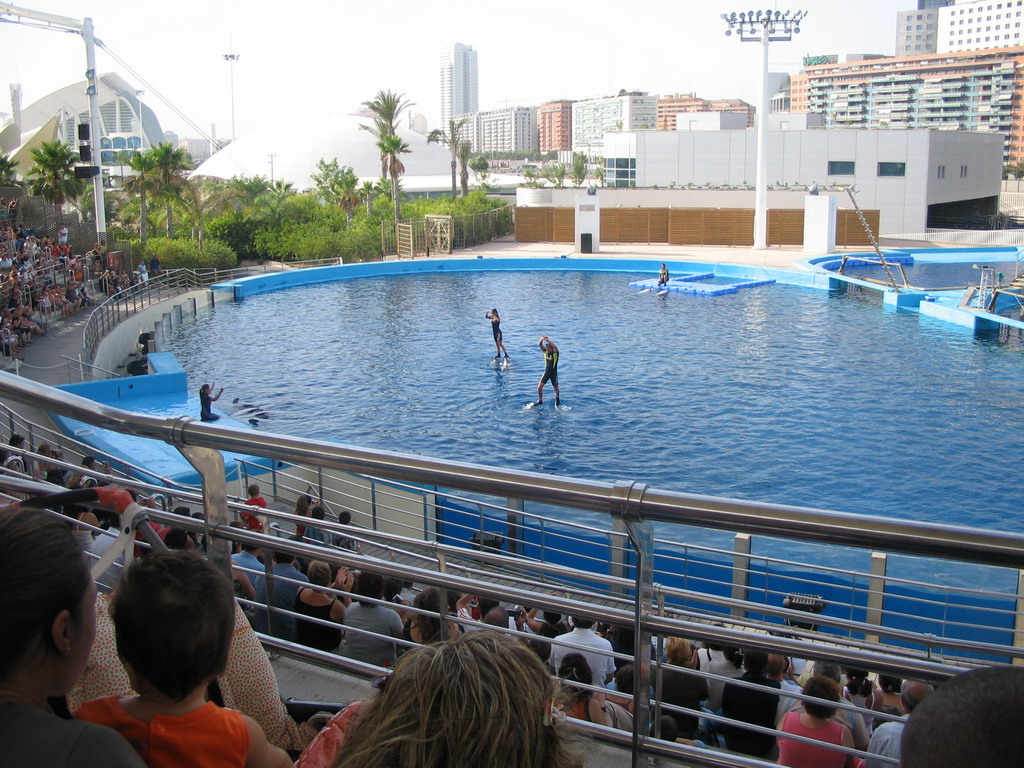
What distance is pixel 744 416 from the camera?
16.8 metres

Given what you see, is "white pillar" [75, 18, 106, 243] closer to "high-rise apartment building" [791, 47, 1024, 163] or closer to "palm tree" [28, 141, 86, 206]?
"palm tree" [28, 141, 86, 206]

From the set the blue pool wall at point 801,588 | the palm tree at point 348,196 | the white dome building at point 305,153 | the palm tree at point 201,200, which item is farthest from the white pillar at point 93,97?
the white dome building at point 305,153

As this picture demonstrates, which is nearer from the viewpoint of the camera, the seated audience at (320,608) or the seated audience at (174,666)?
the seated audience at (174,666)

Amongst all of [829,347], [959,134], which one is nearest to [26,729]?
[829,347]

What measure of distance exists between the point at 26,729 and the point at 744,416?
16.0 metres

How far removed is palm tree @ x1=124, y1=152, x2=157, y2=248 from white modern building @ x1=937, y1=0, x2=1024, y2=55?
176238mm

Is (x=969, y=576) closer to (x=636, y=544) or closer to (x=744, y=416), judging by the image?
(x=744, y=416)

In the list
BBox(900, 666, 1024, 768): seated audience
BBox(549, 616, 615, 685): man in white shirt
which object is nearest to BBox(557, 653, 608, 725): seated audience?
BBox(549, 616, 615, 685): man in white shirt

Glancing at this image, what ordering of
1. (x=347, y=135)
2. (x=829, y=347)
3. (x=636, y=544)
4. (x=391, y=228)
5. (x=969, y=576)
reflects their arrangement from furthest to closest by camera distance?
1. (x=347, y=135)
2. (x=391, y=228)
3. (x=829, y=347)
4. (x=969, y=576)
5. (x=636, y=544)

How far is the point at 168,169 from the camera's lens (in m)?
36.0

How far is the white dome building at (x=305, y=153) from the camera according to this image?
8838 cm

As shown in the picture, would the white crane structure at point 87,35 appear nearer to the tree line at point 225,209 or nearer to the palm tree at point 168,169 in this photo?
the tree line at point 225,209

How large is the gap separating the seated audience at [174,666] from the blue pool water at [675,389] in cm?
1118

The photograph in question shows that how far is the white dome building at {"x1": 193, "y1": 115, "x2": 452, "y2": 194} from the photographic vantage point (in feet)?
290
